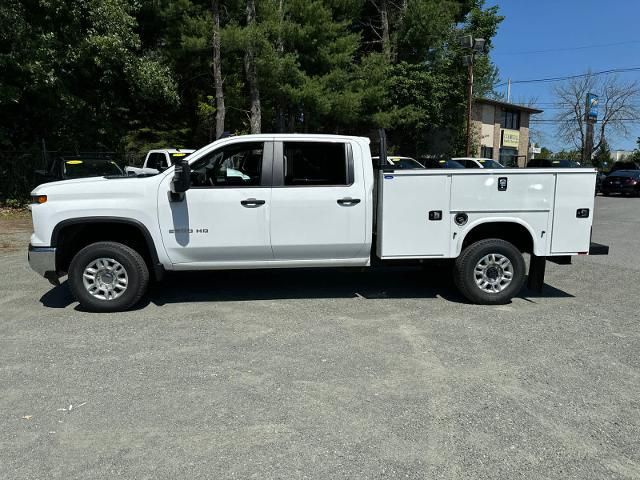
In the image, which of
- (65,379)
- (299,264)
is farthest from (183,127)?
(65,379)

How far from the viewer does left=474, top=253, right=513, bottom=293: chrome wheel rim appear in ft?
20.9

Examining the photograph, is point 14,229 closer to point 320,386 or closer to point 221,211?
point 221,211

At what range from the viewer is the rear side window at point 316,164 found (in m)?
6.10

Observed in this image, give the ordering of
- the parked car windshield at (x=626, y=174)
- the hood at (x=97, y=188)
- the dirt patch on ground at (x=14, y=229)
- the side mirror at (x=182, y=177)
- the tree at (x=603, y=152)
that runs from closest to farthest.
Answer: the side mirror at (x=182, y=177)
the hood at (x=97, y=188)
the dirt patch on ground at (x=14, y=229)
the parked car windshield at (x=626, y=174)
the tree at (x=603, y=152)

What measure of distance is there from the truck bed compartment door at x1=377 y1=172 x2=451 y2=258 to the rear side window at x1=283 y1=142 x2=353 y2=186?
471mm

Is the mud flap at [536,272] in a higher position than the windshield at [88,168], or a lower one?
lower

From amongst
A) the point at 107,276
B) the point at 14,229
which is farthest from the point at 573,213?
the point at 14,229

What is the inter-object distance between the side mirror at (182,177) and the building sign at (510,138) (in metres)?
39.9

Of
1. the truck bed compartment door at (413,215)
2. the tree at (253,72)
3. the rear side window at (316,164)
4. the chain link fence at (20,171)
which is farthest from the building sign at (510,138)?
the rear side window at (316,164)

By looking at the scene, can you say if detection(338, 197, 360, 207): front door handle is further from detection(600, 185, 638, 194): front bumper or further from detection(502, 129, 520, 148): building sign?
detection(502, 129, 520, 148): building sign

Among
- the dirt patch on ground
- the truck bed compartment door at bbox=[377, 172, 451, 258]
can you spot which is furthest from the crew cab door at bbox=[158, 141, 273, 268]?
the dirt patch on ground

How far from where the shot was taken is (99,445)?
10.9ft

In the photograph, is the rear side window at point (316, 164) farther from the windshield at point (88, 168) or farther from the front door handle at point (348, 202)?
the windshield at point (88, 168)

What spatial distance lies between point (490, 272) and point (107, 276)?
4.41 m
